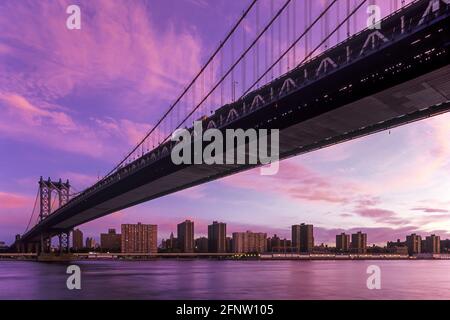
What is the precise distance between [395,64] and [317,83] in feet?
16.7

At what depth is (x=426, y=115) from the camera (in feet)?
112

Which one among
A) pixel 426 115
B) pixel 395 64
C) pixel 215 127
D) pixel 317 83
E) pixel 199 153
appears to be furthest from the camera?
pixel 199 153

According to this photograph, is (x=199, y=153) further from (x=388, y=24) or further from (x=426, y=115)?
(x=388, y=24)

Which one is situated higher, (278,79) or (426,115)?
(278,79)

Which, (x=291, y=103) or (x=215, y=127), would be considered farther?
(x=215, y=127)

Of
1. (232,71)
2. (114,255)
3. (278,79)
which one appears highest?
(232,71)

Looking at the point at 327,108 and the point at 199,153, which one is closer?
the point at 327,108

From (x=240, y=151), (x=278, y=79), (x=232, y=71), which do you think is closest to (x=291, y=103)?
(x=278, y=79)

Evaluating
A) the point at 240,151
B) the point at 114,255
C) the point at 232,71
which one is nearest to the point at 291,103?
the point at 240,151

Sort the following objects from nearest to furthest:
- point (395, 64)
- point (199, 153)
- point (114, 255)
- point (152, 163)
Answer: point (395, 64)
point (199, 153)
point (152, 163)
point (114, 255)

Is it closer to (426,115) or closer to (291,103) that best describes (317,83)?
(291,103)

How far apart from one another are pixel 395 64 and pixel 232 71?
27.1 metres

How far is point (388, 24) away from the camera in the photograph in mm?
28172

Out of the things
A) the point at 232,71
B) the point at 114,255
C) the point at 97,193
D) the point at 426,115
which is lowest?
the point at 114,255
